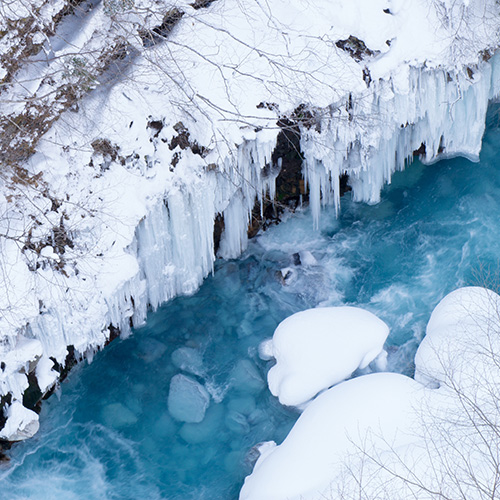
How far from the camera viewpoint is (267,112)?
7.82 m

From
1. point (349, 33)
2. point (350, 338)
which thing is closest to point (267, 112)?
point (349, 33)

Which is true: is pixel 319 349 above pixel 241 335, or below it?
above

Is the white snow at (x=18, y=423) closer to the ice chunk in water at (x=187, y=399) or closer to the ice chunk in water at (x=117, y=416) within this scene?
the ice chunk in water at (x=117, y=416)

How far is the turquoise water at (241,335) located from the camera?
7.11 meters

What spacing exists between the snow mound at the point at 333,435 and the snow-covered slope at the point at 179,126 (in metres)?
2.41

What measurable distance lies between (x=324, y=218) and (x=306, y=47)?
8.58ft

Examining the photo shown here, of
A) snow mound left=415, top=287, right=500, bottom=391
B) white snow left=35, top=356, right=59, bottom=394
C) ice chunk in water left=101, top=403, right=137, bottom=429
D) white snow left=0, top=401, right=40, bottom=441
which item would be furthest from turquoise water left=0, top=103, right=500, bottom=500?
white snow left=35, top=356, right=59, bottom=394

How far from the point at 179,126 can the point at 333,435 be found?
394cm

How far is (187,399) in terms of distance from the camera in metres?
7.61

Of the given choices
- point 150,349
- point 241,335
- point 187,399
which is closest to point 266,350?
point 241,335

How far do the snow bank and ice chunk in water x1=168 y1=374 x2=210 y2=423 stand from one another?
0.83 m

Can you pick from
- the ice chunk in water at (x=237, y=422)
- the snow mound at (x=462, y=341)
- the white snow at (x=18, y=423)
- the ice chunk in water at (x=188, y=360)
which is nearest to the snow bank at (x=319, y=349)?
the ice chunk in water at (x=237, y=422)

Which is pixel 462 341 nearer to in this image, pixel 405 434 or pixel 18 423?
pixel 405 434

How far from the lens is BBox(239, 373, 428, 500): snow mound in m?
6.20
